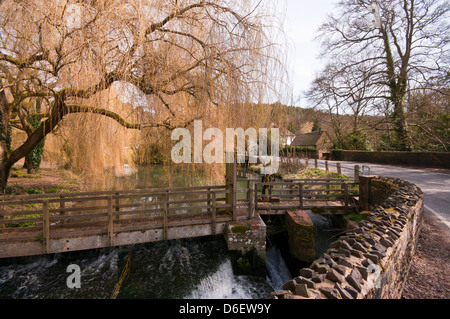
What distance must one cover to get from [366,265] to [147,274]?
4999 mm

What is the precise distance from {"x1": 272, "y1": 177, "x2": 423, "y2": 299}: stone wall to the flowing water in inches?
117

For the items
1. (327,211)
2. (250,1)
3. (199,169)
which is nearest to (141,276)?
(199,169)

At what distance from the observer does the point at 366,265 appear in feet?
7.95

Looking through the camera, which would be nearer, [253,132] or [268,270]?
[253,132]

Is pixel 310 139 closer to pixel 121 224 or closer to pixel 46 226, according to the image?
pixel 121 224

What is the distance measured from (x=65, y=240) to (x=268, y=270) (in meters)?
4.89

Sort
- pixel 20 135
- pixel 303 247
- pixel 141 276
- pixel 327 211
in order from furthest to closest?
1. pixel 20 135
2. pixel 327 211
3. pixel 303 247
4. pixel 141 276

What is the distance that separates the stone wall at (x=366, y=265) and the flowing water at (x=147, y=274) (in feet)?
9.76

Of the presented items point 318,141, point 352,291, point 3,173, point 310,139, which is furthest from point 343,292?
point 310,139

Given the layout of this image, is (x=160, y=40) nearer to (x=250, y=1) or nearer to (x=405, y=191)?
(x=250, y=1)

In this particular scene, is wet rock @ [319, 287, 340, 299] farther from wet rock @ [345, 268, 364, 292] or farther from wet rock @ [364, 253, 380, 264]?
wet rock @ [364, 253, 380, 264]

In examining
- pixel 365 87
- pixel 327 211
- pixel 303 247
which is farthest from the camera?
pixel 365 87

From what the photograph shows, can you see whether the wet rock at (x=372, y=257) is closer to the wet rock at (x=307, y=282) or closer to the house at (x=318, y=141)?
the wet rock at (x=307, y=282)

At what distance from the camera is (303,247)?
5.96 metres
